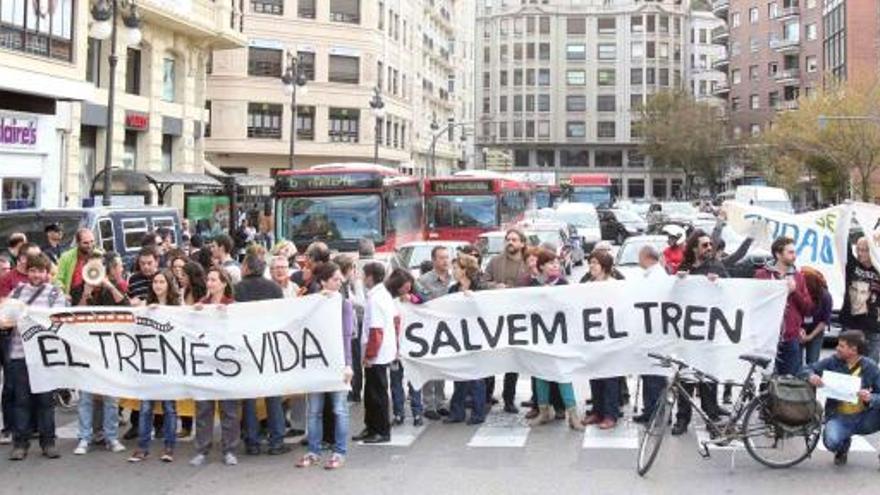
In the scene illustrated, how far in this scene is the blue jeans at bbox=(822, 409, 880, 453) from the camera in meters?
8.46

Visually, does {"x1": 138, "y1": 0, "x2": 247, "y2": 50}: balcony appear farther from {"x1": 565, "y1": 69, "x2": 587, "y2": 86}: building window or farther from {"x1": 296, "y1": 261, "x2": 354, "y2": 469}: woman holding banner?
{"x1": 565, "y1": 69, "x2": 587, "y2": 86}: building window

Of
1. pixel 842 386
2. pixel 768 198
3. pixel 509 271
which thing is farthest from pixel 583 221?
pixel 842 386

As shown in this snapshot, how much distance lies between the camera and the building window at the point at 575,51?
384 feet

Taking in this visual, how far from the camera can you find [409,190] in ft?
82.7

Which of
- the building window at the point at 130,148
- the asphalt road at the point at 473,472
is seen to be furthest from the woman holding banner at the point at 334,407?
the building window at the point at 130,148

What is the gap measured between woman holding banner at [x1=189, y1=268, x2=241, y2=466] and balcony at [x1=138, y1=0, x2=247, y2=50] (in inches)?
1015

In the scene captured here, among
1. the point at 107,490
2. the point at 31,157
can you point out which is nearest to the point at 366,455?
the point at 107,490

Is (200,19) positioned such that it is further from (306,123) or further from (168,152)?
(306,123)

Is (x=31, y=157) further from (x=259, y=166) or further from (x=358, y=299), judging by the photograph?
(x=259, y=166)

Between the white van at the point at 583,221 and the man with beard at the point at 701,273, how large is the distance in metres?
24.0

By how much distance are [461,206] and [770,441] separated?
66.6 feet

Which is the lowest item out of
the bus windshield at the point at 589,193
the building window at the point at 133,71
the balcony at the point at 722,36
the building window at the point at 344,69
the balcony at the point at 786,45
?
the bus windshield at the point at 589,193

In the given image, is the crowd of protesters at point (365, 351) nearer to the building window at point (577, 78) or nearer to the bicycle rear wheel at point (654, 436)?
the bicycle rear wheel at point (654, 436)

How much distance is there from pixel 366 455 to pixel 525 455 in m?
1.37
